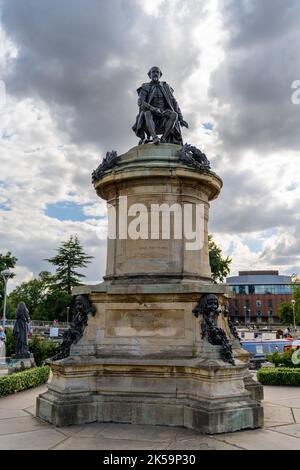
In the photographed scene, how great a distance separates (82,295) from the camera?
9383mm

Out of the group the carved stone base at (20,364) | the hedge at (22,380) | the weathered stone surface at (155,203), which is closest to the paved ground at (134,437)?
the hedge at (22,380)

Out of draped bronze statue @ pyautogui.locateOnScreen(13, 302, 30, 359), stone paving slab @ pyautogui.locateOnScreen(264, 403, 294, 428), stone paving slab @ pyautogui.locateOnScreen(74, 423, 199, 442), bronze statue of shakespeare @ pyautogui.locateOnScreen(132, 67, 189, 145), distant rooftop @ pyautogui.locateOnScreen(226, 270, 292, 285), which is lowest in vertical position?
stone paving slab @ pyautogui.locateOnScreen(74, 423, 199, 442)

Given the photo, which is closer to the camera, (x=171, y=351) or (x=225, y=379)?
(x=225, y=379)

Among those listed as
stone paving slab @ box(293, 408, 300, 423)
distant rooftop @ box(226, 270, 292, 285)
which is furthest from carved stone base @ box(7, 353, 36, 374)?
distant rooftop @ box(226, 270, 292, 285)

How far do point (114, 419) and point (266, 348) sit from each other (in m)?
17.9

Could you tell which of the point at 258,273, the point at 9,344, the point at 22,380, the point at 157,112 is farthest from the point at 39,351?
the point at 258,273

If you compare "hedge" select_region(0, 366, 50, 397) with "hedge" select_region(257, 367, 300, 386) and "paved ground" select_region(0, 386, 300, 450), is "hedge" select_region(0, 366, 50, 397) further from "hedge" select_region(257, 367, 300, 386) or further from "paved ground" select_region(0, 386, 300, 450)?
"hedge" select_region(257, 367, 300, 386)

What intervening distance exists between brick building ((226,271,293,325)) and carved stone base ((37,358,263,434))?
380 feet

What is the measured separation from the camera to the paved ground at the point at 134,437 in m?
6.72

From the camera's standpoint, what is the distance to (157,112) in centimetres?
1107

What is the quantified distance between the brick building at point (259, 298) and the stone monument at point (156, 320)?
376 feet

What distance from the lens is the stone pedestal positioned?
7.94 meters
